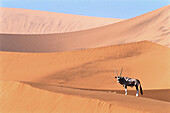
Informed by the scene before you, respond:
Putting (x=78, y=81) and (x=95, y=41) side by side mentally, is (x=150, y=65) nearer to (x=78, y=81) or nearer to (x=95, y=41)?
(x=78, y=81)

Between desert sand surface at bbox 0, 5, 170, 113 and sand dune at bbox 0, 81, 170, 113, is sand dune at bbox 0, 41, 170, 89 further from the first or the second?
sand dune at bbox 0, 81, 170, 113

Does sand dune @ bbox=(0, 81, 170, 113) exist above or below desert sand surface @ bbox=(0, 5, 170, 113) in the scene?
below

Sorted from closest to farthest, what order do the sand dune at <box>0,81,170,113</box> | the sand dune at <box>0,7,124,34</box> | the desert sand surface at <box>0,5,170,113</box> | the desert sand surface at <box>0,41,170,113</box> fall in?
the sand dune at <box>0,81,170,113</box> → the desert sand surface at <box>0,41,170,113</box> → the desert sand surface at <box>0,5,170,113</box> → the sand dune at <box>0,7,124,34</box>

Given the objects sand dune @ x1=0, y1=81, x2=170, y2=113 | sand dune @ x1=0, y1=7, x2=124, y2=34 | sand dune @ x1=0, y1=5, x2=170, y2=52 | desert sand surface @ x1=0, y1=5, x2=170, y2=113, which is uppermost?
sand dune @ x1=0, y1=7, x2=124, y2=34

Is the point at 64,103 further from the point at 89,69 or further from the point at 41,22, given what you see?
the point at 41,22

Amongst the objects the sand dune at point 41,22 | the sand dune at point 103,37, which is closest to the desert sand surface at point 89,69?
the sand dune at point 103,37

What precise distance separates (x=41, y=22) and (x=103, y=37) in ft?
139

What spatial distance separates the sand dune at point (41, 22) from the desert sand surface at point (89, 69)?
2229 cm

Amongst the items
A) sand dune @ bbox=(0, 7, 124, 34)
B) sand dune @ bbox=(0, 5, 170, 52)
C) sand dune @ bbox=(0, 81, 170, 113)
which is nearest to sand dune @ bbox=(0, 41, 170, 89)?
sand dune @ bbox=(0, 81, 170, 113)

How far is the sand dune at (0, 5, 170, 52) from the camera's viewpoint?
1540 inches

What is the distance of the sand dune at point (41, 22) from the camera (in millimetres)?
77312

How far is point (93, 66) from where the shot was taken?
24.6m

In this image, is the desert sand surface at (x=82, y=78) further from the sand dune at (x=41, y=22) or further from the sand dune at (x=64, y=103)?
the sand dune at (x=41, y=22)

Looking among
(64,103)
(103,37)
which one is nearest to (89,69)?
(64,103)
